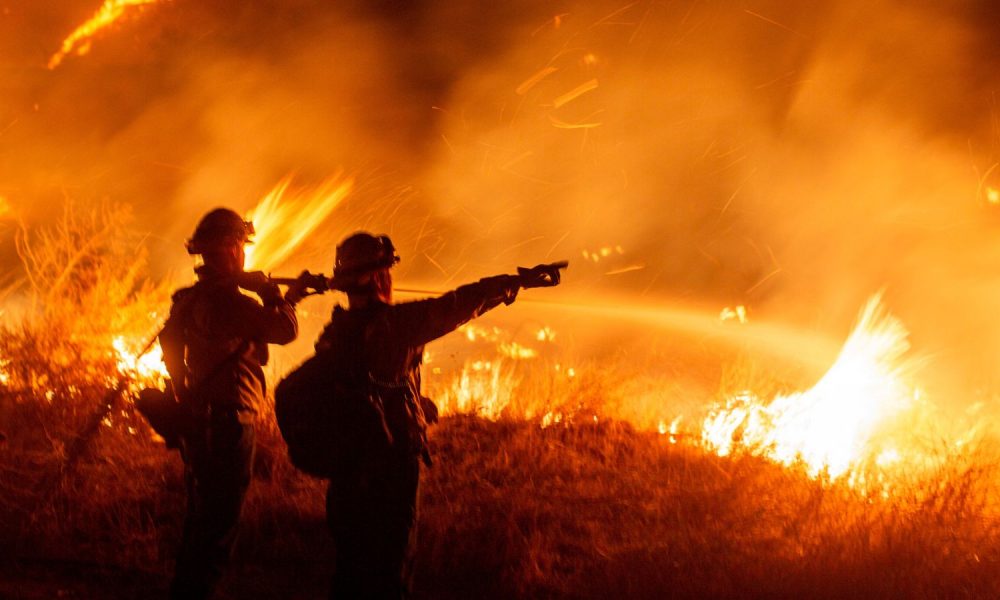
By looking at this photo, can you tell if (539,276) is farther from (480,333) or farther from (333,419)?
(480,333)

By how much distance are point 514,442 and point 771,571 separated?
235 centimetres

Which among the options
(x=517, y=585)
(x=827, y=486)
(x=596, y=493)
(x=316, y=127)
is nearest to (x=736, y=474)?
(x=827, y=486)

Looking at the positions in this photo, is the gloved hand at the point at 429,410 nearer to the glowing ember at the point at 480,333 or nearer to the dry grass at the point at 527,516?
the dry grass at the point at 527,516

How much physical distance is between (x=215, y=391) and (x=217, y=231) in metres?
0.73

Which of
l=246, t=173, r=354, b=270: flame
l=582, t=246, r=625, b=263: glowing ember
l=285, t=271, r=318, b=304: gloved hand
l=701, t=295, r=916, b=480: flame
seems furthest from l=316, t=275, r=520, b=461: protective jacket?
l=582, t=246, r=625, b=263: glowing ember

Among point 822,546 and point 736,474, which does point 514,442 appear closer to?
point 736,474

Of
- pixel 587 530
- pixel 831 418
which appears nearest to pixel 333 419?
pixel 587 530

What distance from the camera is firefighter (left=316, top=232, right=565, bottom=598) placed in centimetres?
303

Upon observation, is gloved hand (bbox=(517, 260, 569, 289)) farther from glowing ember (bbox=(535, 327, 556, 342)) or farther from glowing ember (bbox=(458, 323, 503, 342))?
glowing ember (bbox=(535, 327, 556, 342))

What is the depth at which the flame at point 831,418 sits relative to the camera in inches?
235

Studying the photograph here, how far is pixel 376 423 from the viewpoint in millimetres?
2994

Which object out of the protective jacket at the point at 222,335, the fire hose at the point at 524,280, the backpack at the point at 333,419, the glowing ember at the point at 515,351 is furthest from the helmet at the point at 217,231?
the glowing ember at the point at 515,351

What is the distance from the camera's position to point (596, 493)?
530cm

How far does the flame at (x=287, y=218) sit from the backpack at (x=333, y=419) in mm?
2325
